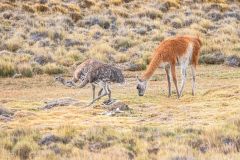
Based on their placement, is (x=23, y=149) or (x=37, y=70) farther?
(x=37, y=70)

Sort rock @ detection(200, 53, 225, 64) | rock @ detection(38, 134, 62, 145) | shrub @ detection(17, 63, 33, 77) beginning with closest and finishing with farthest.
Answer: rock @ detection(38, 134, 62, 145) → shrub @ detection(17, 63, 33, 77) → rock @ detection(200, 53, 225, 64)

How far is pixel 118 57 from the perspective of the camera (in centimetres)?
2394

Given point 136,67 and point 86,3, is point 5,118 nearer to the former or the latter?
point 136,67

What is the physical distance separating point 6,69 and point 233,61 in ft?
28.9

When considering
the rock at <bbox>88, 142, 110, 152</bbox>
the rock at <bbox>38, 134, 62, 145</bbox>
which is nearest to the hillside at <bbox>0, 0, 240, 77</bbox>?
the rock at <bbox>38, 134, 62, 145</bbox>

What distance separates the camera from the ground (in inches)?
384

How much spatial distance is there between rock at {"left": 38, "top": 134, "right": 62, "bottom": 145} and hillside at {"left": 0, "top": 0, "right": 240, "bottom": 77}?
10.4m

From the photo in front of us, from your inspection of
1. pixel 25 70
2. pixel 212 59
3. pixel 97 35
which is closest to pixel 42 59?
pixel 25 70

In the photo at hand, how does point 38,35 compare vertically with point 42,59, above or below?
above

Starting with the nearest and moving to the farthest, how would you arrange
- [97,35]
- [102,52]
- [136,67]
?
1. [136,67]
2. [102,52]
3. [97,35]

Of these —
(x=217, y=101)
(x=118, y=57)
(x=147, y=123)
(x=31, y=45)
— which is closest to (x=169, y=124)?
(x=147, y=123)

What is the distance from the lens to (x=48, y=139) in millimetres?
10453

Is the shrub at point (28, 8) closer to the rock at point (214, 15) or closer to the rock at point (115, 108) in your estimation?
the rock at point (214, 15)

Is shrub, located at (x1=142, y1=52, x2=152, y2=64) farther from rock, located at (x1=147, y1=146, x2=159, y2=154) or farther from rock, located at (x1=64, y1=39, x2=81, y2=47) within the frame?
rock, located at (x1=147, y1=146, x2=159, y2=154)
